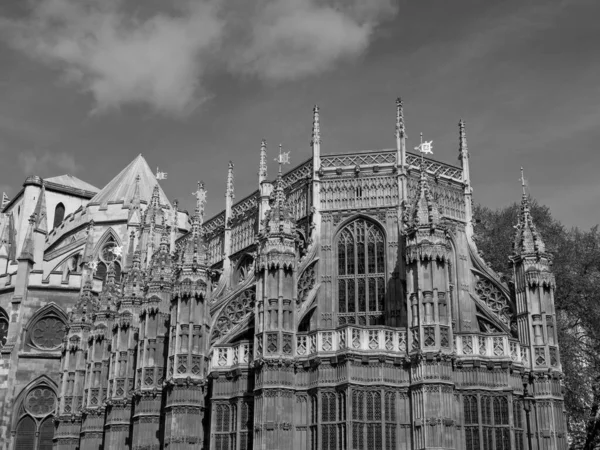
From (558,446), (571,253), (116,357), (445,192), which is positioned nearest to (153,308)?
(116,357)

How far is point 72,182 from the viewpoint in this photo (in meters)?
77.2

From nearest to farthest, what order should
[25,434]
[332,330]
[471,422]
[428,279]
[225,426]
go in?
[471,422] < [428,279] < [332,330] < [225,426] < [25,434]

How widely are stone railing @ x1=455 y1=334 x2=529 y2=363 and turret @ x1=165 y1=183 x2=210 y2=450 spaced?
433 inches

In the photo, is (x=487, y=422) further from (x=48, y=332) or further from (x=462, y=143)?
(x=48, y=332)

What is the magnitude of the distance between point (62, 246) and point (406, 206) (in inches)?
1402

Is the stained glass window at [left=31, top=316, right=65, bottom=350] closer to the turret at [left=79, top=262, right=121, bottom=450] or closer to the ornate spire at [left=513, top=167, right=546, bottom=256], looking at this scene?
the turret at [left=79, top=262, right=121, bottom=450]

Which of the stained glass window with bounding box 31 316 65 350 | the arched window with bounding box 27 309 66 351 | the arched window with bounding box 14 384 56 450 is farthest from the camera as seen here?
the stained glass window with bounding box 31 316 65 350

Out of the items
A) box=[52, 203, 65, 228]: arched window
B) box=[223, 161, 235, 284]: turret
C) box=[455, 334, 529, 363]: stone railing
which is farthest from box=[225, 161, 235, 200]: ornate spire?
box=[52, 203, 65, 228]: arched window

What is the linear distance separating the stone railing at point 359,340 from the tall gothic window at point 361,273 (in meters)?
3.25

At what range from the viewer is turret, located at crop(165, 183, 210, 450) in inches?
1359

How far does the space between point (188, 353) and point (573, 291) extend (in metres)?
20.9

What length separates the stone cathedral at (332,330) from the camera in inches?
1224

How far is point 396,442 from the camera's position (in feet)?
100

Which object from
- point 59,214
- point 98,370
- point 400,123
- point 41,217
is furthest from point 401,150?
point 59,214
